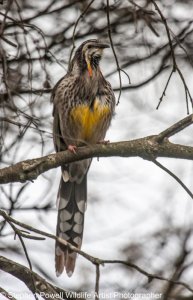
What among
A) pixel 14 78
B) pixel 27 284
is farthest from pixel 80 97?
pixel 27 284

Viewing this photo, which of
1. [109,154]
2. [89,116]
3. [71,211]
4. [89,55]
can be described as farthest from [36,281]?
[89,55]

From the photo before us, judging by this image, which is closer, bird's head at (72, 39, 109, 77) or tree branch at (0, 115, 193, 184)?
tree branch at (0, 115, 193, 184)

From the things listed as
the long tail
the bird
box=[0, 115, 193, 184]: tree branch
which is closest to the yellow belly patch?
the bird

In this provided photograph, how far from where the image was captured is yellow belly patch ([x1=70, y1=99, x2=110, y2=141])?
21.6 feet

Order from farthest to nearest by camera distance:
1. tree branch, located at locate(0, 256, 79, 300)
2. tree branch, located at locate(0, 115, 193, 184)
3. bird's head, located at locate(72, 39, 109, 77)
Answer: bird's head, located at locate(72, 39, 109, 77) < tree branch, located at locate(0, 115, 193, 184) < tree branch, located at locate(0, 256, 79, 300)

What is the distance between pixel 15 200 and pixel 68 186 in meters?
1.09

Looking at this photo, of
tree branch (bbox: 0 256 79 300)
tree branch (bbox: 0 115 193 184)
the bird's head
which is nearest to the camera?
tree branch (bbox: 0 256 79 300)

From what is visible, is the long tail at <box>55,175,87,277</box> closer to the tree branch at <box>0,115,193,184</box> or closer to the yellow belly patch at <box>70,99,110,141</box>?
the yellow belly patch at <box>70,99,110,141</box>

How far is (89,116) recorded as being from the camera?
660 centimetres

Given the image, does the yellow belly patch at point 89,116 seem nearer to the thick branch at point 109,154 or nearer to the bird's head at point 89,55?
the bird's head at point 89,55

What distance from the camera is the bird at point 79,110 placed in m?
6.57

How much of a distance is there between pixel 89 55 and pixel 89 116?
56cm

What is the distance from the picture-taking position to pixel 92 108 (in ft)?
21.6

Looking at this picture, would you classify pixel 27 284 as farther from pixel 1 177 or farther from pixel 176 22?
pixel 176 22
